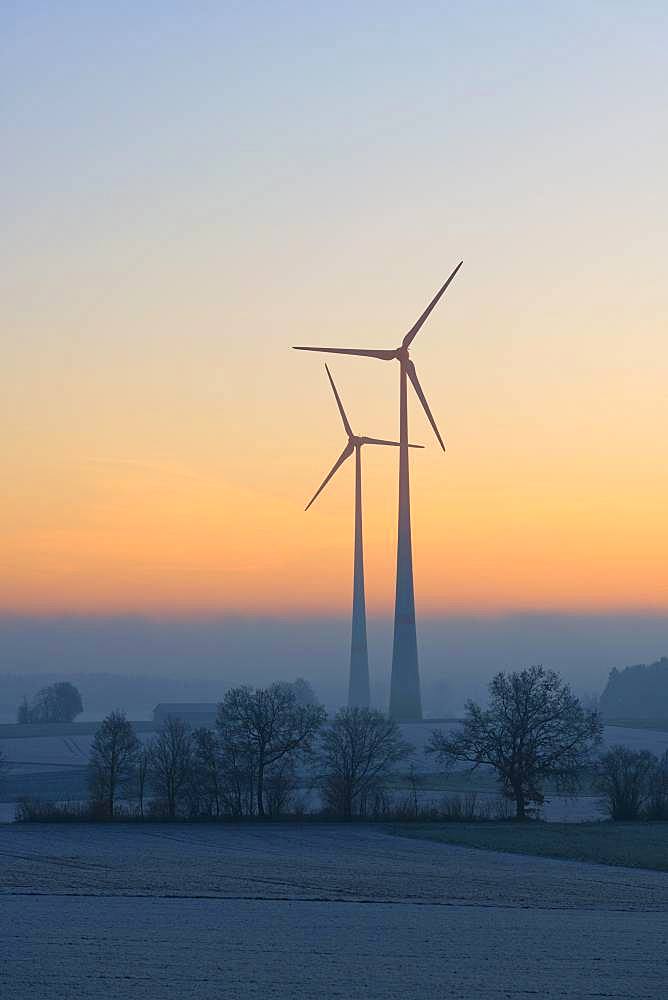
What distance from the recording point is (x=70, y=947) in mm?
25281

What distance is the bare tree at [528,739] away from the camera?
71188 millimetres

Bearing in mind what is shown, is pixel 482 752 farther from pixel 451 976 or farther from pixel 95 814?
pixel 451 976

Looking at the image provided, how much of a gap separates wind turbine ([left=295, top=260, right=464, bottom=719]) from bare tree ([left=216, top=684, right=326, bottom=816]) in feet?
105

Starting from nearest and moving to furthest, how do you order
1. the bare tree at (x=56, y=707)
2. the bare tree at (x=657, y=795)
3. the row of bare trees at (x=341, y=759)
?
the bare tree at (x=657, y=795) < the row of bare trees at (x=341, y=759) < the bare tree at (x=56, y=707)

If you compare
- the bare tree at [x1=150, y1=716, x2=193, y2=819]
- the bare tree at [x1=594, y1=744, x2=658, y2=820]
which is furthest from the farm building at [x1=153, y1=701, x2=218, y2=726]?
the bare tree at [x1=594, y1=744, x2=658, y2=820]

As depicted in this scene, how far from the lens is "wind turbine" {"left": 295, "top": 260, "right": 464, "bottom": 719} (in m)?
104

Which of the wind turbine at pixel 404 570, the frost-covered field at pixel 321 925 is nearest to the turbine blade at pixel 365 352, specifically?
the wind turbine at pixel 404 570

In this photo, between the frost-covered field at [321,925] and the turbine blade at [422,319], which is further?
the turbine blade at [422,319]

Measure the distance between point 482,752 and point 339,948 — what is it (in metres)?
47.3

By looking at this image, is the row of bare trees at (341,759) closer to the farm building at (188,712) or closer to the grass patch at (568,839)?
the grass patch at (568,839)

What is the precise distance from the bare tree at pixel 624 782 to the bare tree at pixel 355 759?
12.4 meters

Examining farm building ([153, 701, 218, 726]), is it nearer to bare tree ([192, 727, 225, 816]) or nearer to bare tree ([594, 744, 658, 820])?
bare tree ([192, 727, 225, 816])

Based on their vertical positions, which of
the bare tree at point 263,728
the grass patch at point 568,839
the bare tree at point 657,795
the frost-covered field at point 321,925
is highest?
the bare tree at point 263,728

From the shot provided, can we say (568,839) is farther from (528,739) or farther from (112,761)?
(112,761)
